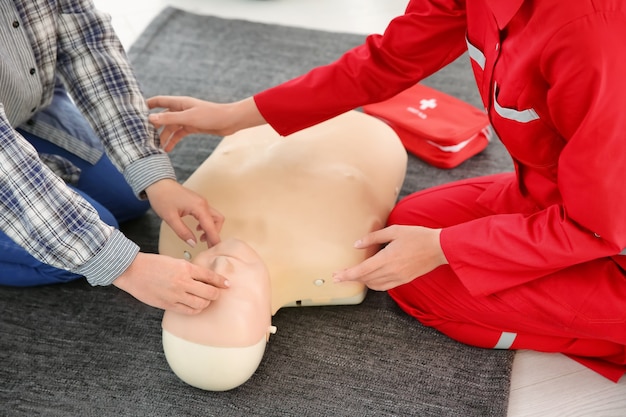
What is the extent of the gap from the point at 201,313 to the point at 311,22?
1317mm

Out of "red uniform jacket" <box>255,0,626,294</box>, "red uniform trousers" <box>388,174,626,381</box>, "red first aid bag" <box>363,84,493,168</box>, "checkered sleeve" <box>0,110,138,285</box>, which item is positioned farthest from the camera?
"red first aid bag" <box>363,84,493,168</box>

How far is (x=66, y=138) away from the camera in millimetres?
1354

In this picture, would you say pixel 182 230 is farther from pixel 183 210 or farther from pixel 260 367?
pixel 260 367

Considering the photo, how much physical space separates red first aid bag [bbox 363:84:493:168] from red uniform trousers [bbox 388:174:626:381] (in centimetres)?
25

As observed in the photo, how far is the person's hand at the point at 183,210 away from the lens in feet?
3.79

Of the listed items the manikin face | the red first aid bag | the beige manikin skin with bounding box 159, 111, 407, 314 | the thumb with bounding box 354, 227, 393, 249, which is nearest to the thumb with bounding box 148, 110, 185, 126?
the beige manikin skin with bounding box 159, 111, 407, 314

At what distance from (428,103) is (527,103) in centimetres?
74

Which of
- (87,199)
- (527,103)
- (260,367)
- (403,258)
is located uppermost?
(527,103)

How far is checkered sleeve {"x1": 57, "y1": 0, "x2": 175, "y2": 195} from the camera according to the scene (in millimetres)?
1205

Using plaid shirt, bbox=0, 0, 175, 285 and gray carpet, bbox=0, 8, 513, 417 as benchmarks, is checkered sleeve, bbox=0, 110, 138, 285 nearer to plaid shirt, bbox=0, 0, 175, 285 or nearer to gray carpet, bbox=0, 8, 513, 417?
plaid shirt, bbox=0, 0, 175, 285

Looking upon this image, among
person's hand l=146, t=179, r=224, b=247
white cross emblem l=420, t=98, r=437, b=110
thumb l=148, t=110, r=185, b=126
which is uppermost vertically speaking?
thumb l=148, t=110, r=185, b=126

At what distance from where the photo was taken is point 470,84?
5.80ft

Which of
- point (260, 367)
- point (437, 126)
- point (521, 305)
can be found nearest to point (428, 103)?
point (437, 126)

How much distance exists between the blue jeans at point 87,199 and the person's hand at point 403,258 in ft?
1.78
